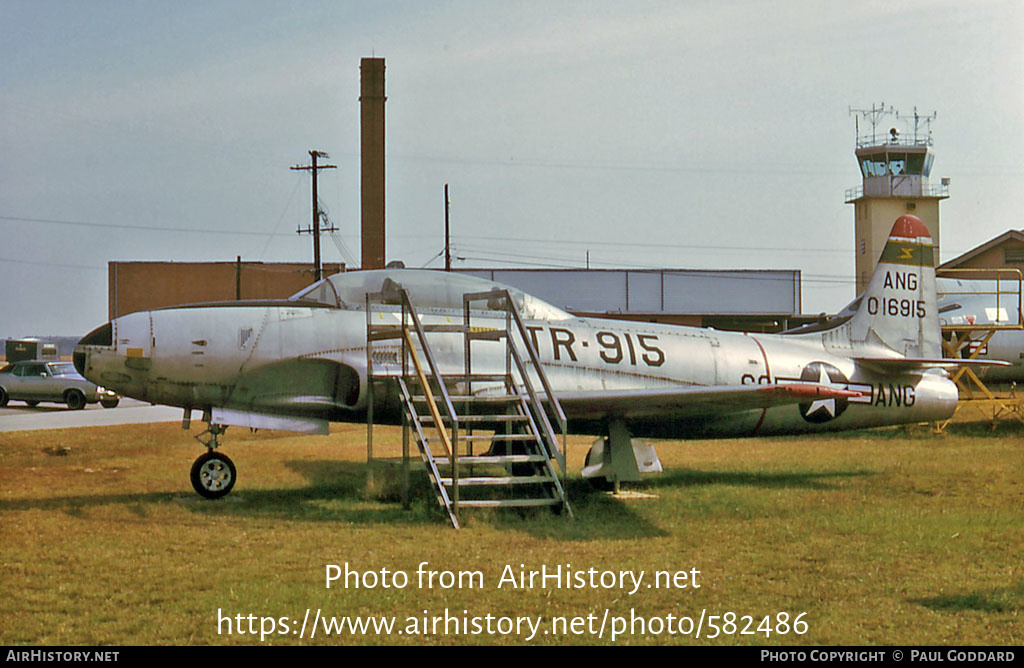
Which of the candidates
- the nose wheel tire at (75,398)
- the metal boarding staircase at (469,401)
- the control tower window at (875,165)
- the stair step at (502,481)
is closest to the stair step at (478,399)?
the metal boarding staircase at (469,401)

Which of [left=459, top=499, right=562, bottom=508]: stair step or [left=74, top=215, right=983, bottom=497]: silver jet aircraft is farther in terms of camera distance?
[left=74, top=215, right=983, bottom=497]: silver jet aircraft

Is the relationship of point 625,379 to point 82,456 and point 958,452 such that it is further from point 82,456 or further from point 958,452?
point 82,456

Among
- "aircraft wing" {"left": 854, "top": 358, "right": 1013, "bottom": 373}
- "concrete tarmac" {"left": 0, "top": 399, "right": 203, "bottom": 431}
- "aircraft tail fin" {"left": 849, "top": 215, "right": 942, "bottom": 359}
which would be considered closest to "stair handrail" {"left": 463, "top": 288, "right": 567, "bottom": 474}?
"aircraft wing" {"left": 854, "top": 358, "right": 1013, "bottom": 373}

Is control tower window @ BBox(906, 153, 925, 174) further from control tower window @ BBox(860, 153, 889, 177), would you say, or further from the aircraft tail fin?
the aircraft tail fin

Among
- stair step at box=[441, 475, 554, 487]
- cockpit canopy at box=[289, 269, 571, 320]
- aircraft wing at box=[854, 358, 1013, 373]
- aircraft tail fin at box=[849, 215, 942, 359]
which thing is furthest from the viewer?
aircraft tail fin at box=[849, 215, 942, 359]

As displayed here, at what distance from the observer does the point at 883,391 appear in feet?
49.1

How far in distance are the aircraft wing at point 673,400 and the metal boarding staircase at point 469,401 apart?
485 mm

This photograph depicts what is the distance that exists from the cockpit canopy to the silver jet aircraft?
0.06ft

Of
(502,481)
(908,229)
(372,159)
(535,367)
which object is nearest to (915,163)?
(372,159)

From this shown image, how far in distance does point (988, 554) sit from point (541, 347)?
5.78 meters

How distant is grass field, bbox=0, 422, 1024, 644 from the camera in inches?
255

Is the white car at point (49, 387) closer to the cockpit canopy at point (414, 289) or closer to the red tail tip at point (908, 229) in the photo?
the cockpit canopy at point (414, 289)

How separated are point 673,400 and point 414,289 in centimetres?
363

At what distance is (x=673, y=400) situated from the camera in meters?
11.6
